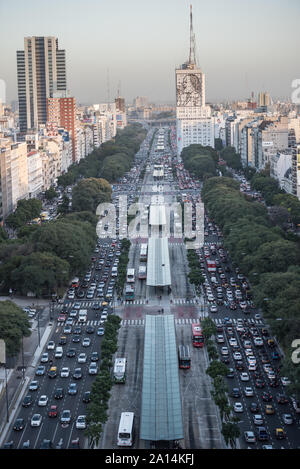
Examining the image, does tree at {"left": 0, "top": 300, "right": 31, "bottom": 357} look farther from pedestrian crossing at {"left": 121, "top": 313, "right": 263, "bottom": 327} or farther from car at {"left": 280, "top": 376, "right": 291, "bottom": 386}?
car at {"left": 280, "top": 376, "right": 291, "bottom": 386}

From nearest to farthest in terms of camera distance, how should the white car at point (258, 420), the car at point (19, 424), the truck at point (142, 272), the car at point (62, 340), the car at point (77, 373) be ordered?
the car at point (19, 424)
the white car at point (258, 420)
the car at point (77, 373)
the car at point (62, 340)
the truck at point (142, 272)

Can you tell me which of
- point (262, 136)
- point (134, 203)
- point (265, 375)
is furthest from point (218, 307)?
point (262, 136)

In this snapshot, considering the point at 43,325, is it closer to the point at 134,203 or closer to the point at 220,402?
the point at 220,402

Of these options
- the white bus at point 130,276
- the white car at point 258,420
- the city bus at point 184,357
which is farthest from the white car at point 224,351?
the white bus at point 130,276

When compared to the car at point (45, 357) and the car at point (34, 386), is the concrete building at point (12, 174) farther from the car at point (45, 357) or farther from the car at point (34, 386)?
the car at point (34, 386)

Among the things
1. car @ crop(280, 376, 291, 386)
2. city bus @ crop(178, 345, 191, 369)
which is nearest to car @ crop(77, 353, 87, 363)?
city bus @ crop(178, 345, 191, 369)

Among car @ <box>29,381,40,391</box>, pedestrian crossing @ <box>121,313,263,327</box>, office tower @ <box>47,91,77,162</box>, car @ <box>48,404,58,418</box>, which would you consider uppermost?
office tower @ <box>47,91,77,162</box>
